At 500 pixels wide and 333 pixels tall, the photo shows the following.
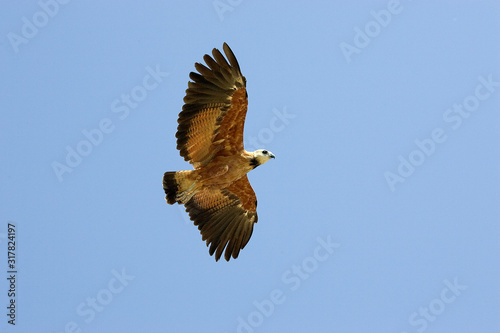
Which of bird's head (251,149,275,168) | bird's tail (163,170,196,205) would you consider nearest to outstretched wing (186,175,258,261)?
bird's tail (163,170,196,205)

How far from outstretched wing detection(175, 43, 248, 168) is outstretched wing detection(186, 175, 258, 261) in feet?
3.88

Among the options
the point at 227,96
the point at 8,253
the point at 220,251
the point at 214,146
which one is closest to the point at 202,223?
the point at 220,251

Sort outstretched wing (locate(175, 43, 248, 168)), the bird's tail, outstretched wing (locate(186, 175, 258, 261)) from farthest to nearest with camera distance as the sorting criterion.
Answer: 1. outstretched wing (locate(186, 175, 258, 261))
2. the bird's tail
3. outstretched wing (locate(175, 43, 248, 168))

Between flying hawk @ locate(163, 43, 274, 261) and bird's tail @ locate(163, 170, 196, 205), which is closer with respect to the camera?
flying hawk @ locate(163, 43, 274, 261)

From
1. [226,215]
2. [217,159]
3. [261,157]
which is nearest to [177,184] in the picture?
[217,159]

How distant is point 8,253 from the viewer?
53.1 feet

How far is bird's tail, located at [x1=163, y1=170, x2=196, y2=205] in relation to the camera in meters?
15.8

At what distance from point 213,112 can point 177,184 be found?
180 centimetres

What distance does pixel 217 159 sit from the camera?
15.9 metres

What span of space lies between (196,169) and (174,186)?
23.6 inches

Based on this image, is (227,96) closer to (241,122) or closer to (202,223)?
(241,122)

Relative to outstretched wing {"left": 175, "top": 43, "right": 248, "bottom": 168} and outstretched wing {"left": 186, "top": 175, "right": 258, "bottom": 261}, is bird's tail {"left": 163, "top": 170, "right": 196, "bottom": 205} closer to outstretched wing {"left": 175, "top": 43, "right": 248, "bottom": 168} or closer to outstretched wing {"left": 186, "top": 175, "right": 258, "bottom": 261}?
outstretched wing {"left": 175, "top": 43, "right": 248, "bottom": 168}

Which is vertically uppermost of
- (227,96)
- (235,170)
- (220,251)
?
(227,96)

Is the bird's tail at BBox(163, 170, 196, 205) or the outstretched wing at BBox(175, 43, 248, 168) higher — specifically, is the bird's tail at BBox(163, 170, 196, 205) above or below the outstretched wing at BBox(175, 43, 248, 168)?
below
